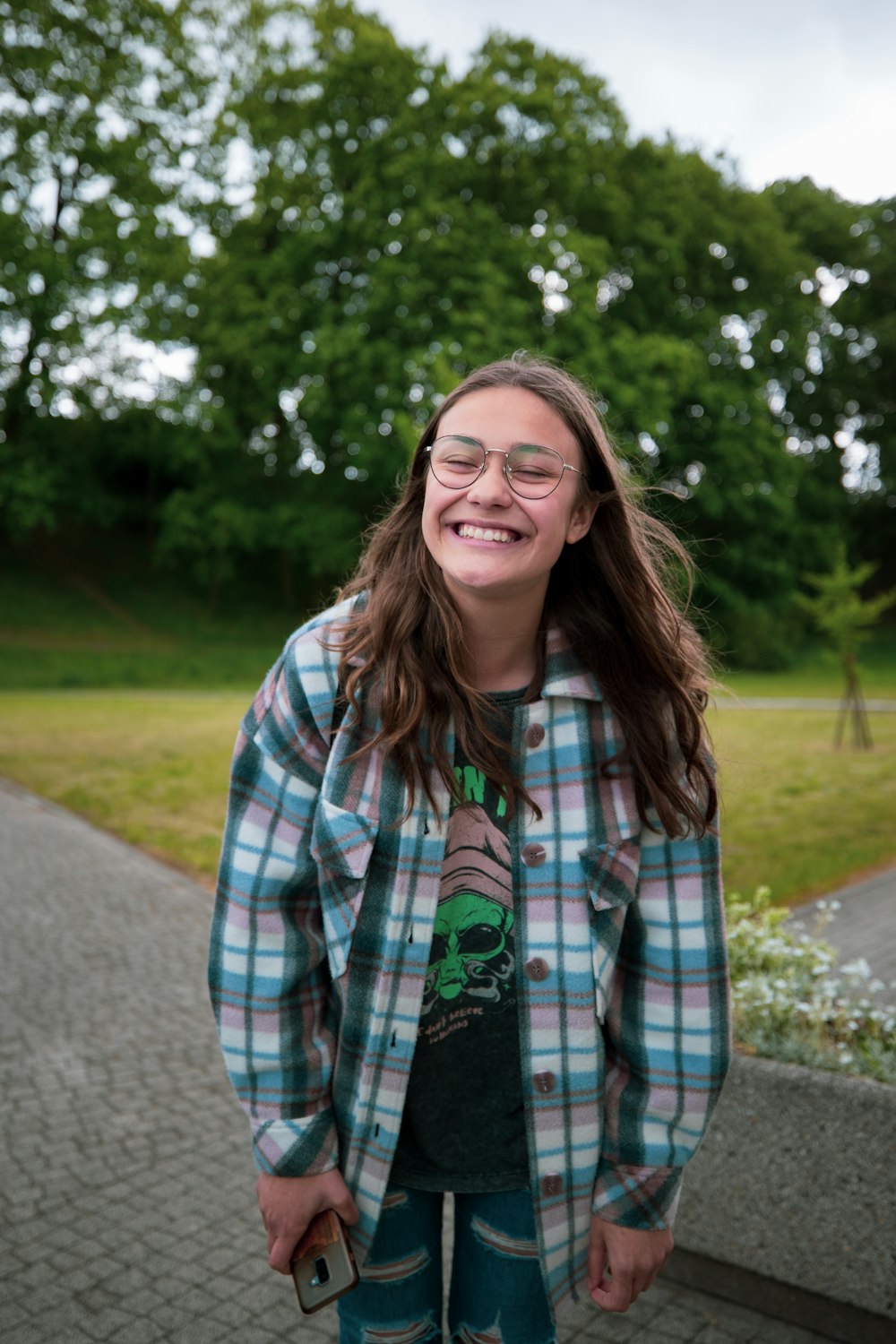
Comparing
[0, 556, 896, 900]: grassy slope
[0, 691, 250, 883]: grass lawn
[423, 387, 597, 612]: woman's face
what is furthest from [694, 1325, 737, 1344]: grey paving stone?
[0, 691, 250, 883]: grass lawn

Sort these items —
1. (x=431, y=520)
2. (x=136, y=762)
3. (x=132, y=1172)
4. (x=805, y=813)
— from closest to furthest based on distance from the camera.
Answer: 1. (x=431, y=520)
2. (x=132, y=1172)
3. (x=805, y=813)
4. (x=136, y=762)

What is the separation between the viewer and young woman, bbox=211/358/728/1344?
1946mm

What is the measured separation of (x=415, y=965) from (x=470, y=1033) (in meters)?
0.20

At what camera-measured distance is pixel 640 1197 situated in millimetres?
1966

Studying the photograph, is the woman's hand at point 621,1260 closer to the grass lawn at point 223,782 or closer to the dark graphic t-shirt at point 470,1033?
the dark graphic t-shirt at point 470,1033

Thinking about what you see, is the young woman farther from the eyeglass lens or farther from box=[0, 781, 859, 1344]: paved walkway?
box=[0, 781, 859, 1344]: paved walkway

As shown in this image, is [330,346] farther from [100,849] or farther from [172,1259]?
[172,1259]

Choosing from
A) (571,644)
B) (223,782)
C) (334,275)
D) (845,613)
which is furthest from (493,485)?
(334,275)

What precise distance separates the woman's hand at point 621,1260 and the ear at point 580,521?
3.95 feet

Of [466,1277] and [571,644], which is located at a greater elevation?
[571,644]

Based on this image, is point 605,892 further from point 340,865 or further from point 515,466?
point 515,466

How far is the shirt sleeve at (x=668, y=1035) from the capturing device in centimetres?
197

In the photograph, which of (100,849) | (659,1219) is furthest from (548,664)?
(100,849)

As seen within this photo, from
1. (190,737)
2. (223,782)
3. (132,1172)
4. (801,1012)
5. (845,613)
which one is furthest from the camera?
(845,613)
